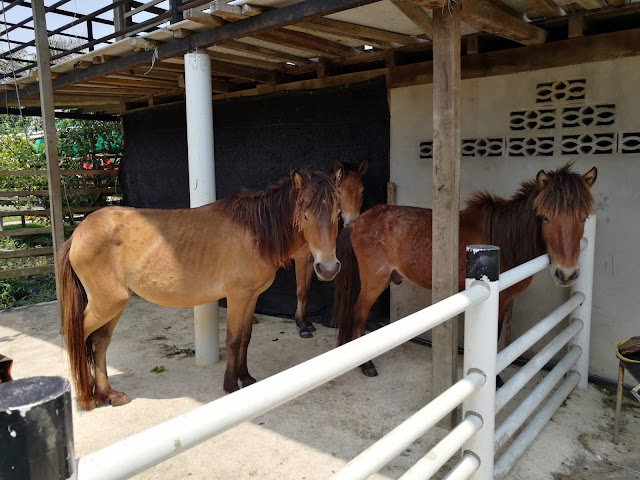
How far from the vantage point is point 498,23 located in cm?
271

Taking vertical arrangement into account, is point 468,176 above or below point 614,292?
above

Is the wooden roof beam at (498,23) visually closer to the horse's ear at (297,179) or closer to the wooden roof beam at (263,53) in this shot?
the horse's ear at (297,179)

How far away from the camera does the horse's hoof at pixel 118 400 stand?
10.2ft

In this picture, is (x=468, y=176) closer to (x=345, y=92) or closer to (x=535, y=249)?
(x=535, y=249)

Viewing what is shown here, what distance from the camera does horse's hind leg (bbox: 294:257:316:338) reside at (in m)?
4.62

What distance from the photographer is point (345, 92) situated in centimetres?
443

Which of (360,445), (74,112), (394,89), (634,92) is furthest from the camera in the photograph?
(74,112)

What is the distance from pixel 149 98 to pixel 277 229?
423cm

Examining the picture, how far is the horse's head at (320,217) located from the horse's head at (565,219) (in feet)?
4.22

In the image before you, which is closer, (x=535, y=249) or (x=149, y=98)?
(x=535, y=249)

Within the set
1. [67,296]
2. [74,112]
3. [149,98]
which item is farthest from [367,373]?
[74,112]

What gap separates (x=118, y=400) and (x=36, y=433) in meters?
2.86

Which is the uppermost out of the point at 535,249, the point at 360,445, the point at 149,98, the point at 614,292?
the point at 149,98

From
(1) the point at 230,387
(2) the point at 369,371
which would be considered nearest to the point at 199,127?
(1) the point at 230,387
